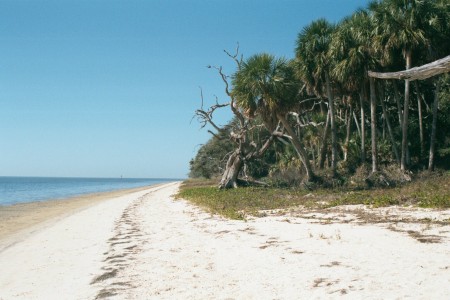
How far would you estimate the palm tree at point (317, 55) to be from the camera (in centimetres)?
2520

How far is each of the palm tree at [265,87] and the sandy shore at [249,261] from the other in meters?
12.4

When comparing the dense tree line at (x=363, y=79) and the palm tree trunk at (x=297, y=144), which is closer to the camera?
the dense tree line at (x=363, y=79)

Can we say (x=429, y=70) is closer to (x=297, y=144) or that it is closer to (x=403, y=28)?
(x=297, y=144)

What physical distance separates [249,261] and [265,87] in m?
16.9

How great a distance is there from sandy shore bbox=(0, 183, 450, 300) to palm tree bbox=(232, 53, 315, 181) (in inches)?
488

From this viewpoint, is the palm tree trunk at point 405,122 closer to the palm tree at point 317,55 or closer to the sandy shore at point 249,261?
the palm tree at point 317,55

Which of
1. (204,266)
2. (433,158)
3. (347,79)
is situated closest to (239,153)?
(347,79)

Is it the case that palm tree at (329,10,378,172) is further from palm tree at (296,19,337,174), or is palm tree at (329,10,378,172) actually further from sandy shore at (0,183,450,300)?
sandy shore at (0,183,450,300)

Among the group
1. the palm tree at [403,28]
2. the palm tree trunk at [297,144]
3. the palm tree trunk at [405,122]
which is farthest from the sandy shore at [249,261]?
the palm tree at [403,28]

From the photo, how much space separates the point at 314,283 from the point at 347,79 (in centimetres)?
2008

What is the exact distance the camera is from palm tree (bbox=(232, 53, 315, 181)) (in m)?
23.0

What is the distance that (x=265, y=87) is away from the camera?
910 inches

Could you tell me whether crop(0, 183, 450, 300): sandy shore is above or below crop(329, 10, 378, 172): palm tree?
below

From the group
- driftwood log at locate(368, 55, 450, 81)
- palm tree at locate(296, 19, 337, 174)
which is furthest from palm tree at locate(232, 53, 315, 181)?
driftwood log at locate(368, 55, 450, 81)
